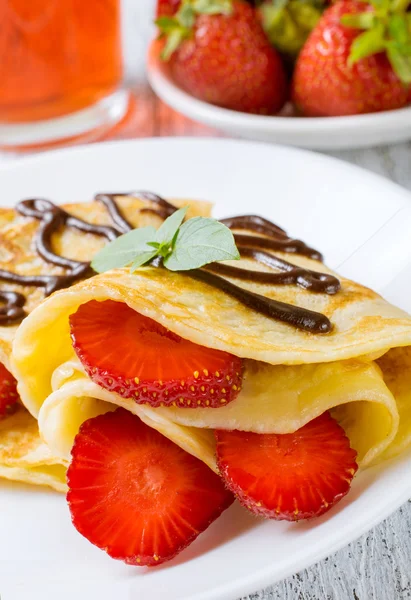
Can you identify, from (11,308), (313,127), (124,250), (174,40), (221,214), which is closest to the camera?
(124,250)

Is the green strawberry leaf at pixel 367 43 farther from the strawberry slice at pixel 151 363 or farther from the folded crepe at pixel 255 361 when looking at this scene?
the strawberry slice at pixel 151 363

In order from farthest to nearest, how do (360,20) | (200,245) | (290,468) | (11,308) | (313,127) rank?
(360,20) → (313,127) → (11,308) → (200,245) → (290,468)

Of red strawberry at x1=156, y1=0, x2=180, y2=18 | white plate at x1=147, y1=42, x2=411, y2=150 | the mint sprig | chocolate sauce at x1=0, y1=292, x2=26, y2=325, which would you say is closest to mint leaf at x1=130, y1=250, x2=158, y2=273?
the mint sprig

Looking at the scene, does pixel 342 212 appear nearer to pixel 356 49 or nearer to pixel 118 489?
pixel 356 49

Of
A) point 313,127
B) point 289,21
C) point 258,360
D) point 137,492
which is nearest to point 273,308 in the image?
point 258,360

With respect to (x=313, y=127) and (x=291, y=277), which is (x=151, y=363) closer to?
(x=291, y=277)

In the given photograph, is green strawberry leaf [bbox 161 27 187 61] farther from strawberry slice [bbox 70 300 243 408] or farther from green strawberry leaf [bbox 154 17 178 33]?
strawberry slice [bbox 70 300 243 408]

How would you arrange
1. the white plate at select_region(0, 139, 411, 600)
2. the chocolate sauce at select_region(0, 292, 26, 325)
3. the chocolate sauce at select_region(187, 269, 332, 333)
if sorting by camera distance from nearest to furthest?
the white plate at select_region(0, 139, 411, 600)
the chocolate sauce at select_region(187, 269, 332, 333)
the chocolate sauce at select_region(0, 292, 26, 325)
